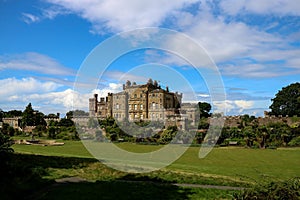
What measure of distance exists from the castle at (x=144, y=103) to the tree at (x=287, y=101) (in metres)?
22.3

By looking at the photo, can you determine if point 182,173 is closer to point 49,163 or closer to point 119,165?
point 119,165

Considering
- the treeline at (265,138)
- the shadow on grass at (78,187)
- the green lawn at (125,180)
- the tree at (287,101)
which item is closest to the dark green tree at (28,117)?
the treeline at (265,138)

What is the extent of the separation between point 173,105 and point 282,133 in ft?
102

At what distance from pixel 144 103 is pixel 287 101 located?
31439 mm

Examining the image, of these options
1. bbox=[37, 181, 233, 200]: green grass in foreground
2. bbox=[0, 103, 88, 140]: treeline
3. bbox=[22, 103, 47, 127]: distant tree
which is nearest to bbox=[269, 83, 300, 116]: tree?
bbox=[0, 103, 88, 140]: treeline

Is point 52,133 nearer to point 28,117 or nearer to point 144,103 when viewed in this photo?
point 28,117

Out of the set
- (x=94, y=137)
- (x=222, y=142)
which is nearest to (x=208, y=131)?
(x=222, y=142)

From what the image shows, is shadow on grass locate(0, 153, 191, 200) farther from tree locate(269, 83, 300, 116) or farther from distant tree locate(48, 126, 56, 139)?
tree locate(269, 83, 300, 116)

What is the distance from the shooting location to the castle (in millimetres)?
64000

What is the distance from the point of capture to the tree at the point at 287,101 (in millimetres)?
70438

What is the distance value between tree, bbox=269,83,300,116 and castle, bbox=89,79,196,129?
22293 millimetres

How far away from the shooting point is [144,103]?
219 ft

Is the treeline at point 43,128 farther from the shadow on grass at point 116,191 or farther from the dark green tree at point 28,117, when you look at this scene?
the shadow on grass at point 116,191

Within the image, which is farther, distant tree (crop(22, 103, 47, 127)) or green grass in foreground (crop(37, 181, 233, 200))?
distant tree (crop(22, 103, 47, 127))
